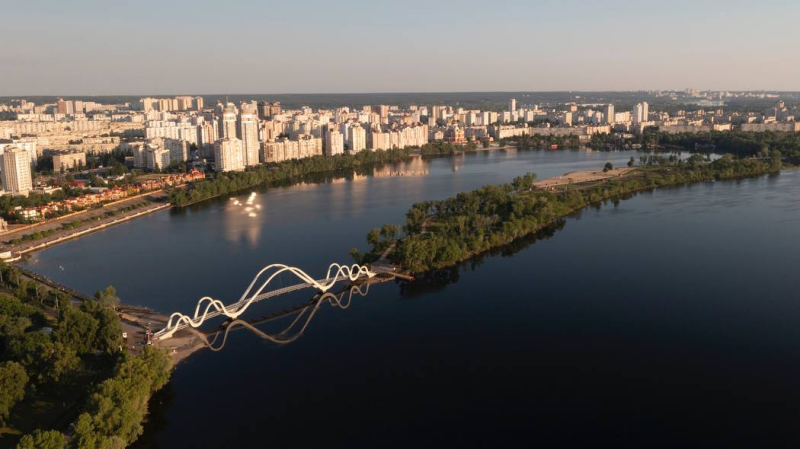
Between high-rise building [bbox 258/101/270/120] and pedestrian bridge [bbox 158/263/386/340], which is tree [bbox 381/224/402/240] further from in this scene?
high-rise building [bbox 258/101/270/120]

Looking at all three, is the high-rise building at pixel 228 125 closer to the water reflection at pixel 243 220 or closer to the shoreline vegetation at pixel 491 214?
the water reflection at pixel 243 220

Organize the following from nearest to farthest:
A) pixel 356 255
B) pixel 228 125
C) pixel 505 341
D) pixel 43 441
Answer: pixel 43 441 < pixel 505 341 < pixel 356 255 < pixel 228 125

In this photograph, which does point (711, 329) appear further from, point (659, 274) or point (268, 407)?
point (268, 407)

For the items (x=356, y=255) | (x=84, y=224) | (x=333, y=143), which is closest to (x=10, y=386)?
(x=356, y=255)

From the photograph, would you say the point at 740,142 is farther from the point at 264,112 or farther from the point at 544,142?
the point at 264,112

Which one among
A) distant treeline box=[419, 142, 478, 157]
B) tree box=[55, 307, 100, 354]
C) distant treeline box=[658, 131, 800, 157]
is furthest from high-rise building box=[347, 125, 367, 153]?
tree box=[55, 307, 100, 354]

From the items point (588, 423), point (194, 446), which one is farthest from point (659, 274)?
point (194, 446)
